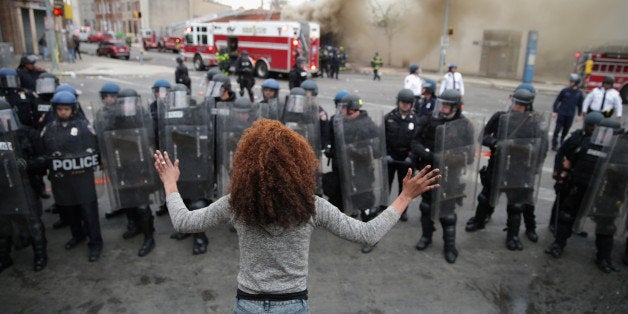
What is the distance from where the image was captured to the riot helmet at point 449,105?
13.7 feet

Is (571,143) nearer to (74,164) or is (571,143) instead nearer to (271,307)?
(271,307)

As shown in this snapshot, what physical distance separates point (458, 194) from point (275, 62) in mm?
17941

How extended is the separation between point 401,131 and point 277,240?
339 centimetres

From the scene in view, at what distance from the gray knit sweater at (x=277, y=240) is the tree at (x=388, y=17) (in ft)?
95.5

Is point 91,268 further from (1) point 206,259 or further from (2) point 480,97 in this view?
(2) point 480,97

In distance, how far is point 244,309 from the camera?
1.84 m

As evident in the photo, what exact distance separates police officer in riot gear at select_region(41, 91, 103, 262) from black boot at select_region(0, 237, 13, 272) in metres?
0.57

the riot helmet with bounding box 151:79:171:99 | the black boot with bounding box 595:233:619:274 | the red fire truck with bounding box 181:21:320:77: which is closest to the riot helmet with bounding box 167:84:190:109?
the riot helmet with bounding box 151:79:171:99

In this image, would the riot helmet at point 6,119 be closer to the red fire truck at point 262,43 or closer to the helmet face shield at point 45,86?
the helmet face shield at point 45,86

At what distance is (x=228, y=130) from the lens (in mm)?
4457

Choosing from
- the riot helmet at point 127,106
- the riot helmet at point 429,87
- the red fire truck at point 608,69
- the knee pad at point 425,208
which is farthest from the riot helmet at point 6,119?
the red fire truck at point 608,69

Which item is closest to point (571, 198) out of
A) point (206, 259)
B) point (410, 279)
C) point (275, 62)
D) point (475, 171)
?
point (475, 171)

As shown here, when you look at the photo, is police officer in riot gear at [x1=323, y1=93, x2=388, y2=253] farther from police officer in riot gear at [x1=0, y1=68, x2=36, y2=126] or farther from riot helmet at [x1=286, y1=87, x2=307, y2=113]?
police officer in riot gear at [x1=0, y1=68, x2=36, y2=126]

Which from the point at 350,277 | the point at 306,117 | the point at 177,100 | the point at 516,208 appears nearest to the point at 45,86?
the point at 177,100
